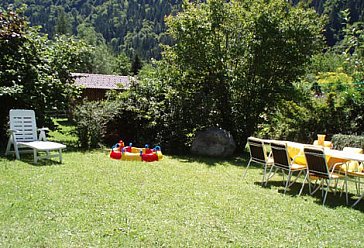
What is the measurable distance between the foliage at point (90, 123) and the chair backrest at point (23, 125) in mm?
1844

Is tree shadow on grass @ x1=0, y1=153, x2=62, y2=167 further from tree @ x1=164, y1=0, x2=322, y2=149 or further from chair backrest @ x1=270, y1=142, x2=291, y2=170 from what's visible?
chair backrest @ x1=270, y1=142, x2=291, y2=170

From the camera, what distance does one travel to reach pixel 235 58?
12.2 m

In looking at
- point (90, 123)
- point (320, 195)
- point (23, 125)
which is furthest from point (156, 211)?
point (90, 123)

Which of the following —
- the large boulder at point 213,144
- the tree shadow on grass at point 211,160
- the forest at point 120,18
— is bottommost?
the tree shadow on grass at point 211,160

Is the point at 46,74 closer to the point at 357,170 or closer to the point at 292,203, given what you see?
the point at 292,203

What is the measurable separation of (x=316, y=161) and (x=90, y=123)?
7.37 meters

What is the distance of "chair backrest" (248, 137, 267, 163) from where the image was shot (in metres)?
7.34

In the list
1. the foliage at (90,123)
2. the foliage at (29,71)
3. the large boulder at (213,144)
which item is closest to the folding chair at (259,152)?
the large boulder at (213,144)

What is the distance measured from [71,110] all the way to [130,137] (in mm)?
2274

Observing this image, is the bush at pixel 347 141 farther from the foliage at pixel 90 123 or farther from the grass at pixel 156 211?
the foliage at pixel 90 123

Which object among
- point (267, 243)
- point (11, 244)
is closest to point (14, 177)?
point (11, 244)

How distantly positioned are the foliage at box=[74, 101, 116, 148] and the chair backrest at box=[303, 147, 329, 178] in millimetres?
7109

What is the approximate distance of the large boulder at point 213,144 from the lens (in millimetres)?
11258

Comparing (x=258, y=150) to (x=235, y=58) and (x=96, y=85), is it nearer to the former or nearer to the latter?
(x=235, y=58)
